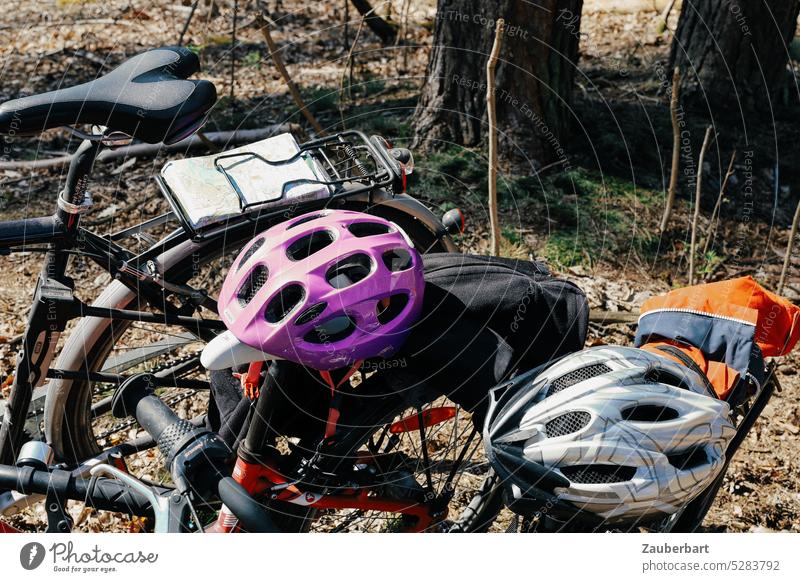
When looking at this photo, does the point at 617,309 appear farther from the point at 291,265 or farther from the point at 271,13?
the point at 271,13

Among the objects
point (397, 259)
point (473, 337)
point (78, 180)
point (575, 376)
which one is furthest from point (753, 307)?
point (78, 180)

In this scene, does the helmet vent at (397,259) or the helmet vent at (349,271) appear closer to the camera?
the helmet vent at (349,271)

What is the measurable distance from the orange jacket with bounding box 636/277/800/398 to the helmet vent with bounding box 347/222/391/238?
91 centimetres

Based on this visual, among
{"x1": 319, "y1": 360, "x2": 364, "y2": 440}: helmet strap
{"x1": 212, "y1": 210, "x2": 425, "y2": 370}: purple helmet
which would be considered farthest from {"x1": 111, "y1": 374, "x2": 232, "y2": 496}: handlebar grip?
{"x1": 319, "y1": 360, "x2": 364, "y2": 440}: helmet strap

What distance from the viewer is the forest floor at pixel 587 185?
13.4ft

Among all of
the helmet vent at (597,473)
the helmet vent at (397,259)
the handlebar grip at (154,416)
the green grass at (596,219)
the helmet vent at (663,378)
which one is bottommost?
the green grass at (596,219)

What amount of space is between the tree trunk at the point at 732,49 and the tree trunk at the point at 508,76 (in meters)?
0.97

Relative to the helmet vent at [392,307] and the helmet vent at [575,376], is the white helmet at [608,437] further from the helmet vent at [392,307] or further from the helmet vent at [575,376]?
the helmet vent at [392,307]

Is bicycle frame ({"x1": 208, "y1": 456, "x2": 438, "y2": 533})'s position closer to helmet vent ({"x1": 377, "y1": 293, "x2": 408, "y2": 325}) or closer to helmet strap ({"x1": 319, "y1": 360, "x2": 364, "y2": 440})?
helmet strap ({"x1": 319, "y1": 360, "x2": 364, "y2": 440})

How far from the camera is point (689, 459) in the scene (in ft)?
8.00

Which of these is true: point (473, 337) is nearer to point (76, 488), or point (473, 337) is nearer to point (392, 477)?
point (392, 477)

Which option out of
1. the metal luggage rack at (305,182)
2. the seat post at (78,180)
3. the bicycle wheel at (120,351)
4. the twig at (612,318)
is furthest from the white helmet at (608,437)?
the twig at (612,318)

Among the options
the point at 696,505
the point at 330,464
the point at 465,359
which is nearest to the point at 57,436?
the point at 330,464

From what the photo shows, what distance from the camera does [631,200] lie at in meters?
4.93
